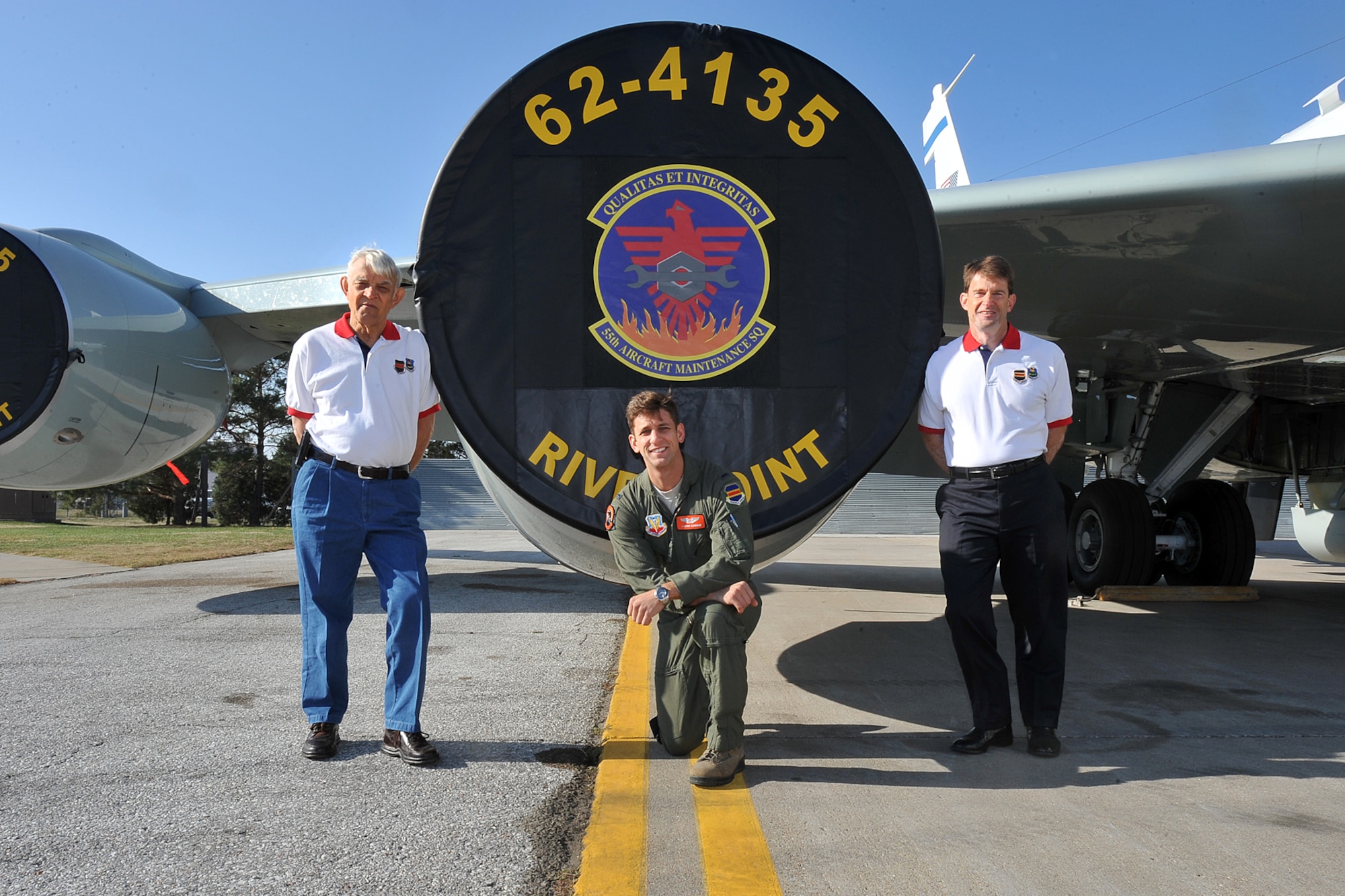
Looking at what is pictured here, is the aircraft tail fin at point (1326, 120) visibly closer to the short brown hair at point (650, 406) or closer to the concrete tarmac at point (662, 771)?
the concrete tarmac at point (662, 771)

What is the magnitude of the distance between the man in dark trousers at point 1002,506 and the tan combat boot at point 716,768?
854 mm

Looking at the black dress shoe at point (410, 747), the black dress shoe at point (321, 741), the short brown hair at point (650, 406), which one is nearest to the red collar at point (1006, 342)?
the short brown hair at point (650, 406)

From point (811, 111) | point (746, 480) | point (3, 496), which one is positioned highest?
point (811, 111)

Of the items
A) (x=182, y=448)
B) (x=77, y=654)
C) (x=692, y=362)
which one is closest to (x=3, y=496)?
(x=182, y=448)

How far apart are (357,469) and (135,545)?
40.8ft

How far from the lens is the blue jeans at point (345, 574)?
2.81 metres

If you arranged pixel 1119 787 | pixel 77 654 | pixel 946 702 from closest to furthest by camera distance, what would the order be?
pixel 1119 787 → pixel 946 702 → pixel 77 654

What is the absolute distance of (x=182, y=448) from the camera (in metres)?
6.79

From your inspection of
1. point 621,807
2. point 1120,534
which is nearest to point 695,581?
point 621,807

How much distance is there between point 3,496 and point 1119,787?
137 ft

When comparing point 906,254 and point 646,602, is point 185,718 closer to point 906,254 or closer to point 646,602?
point 646,602

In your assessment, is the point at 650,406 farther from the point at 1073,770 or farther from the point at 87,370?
the point at 87,370

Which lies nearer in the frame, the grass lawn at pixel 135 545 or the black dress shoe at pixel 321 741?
the black dress shoe at pixel 321 741

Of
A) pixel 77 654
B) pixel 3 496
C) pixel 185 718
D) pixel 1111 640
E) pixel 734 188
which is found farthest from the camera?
pixel 3 496
